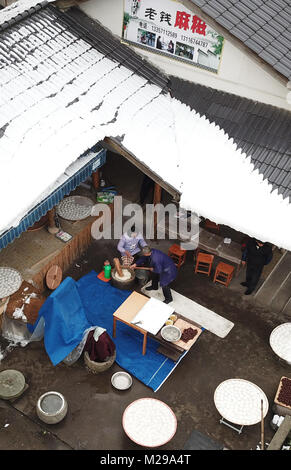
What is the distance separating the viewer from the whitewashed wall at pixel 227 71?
13305mm

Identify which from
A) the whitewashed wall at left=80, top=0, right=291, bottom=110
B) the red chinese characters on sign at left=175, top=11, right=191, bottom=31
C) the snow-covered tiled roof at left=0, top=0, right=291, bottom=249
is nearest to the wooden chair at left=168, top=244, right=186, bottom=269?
the snow-covered tiled roof at left=0, top=0, right=291, bottom=249

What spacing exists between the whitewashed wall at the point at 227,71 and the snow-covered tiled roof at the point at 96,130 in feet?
2.67

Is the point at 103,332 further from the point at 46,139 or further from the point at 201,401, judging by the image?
the point at 46,139

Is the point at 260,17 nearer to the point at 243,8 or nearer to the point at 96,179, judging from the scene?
the point at 243,8

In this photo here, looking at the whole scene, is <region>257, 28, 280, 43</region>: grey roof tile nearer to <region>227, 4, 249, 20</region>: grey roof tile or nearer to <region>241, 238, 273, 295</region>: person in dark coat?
<region>227, 4, 249, 20</region>: grey roof tile

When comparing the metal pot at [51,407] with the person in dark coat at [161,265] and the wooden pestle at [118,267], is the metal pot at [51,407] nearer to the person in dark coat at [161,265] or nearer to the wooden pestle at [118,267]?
the wooden pestle at [118,267]

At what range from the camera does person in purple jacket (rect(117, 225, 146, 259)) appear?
48.0ft

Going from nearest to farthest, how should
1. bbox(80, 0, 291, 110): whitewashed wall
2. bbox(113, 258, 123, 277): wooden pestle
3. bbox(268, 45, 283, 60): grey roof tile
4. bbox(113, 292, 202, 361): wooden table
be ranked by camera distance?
bbox(268, 45, 283, 60): grey roof tile, bbox(113, 292, 202, 361): wooden table, bbox(80, 0, 291, 110): whitewashed wall, bbox(113, 258, 123, 277): wooden pestle

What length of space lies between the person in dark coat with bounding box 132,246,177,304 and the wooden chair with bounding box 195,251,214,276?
1288 mm

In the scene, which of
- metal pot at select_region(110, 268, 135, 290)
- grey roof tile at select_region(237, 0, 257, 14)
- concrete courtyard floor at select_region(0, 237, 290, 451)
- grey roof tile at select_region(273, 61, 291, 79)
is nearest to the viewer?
concrete courtyard floor at select_region(0, 237, 290, 451)

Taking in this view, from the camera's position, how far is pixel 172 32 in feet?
46.2

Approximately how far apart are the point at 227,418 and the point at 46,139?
7.56 meters

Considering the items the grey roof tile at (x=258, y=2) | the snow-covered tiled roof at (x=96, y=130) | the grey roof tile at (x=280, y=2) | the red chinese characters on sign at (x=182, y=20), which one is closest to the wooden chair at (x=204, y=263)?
the snow-covered tiled roof at (x=96, y=130)

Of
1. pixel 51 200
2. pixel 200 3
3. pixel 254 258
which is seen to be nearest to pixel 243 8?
pixel 200 3
